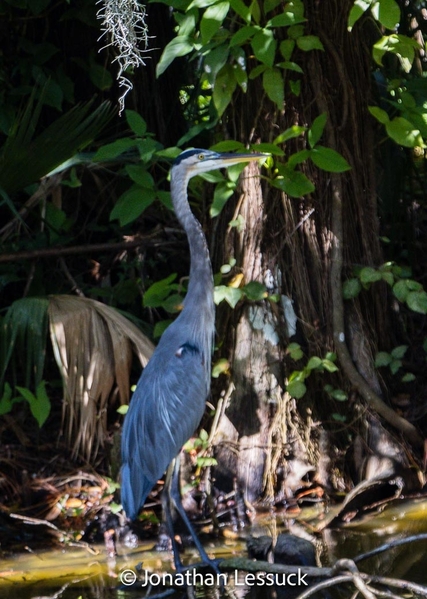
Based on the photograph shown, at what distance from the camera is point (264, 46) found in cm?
444

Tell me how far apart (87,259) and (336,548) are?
291cm

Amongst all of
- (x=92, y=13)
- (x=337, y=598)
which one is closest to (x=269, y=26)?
(x=92, y=13)

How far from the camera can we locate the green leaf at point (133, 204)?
193 inches

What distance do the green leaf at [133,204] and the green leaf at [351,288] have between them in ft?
3.68

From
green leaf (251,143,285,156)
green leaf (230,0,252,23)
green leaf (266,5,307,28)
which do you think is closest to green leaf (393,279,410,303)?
green leaf (251,143,285,156)

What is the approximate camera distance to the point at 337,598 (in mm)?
3697

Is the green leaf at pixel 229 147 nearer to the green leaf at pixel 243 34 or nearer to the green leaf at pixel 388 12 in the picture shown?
the green leaf at pixel 243 34

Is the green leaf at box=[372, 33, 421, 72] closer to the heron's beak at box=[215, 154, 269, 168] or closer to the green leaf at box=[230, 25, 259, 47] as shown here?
the green leaf at box=[230, 25, 259, 47]

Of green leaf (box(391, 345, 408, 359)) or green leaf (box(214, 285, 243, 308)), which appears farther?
green leaf (box(391, 345, 408, 359))

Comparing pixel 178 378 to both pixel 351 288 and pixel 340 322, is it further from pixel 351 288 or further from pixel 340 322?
pixel 351 288

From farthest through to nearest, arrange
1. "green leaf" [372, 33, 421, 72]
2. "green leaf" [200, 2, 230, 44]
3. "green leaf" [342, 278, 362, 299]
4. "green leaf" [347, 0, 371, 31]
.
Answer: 1. "green leaf" [342, 278, 362, 299]
2. "green leaf" [372, 33, 421, 72]
3. "green leaf" [200, 2, 230, 44]
4. "green leaf" [347, 0, 371, 31]

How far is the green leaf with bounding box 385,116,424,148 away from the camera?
4.72 meters

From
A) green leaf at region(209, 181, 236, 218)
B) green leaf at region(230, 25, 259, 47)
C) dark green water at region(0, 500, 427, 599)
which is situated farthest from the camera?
green leaf at region(209, 181, 236, 218)

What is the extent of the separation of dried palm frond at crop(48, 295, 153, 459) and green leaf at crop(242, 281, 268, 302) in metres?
0.66
